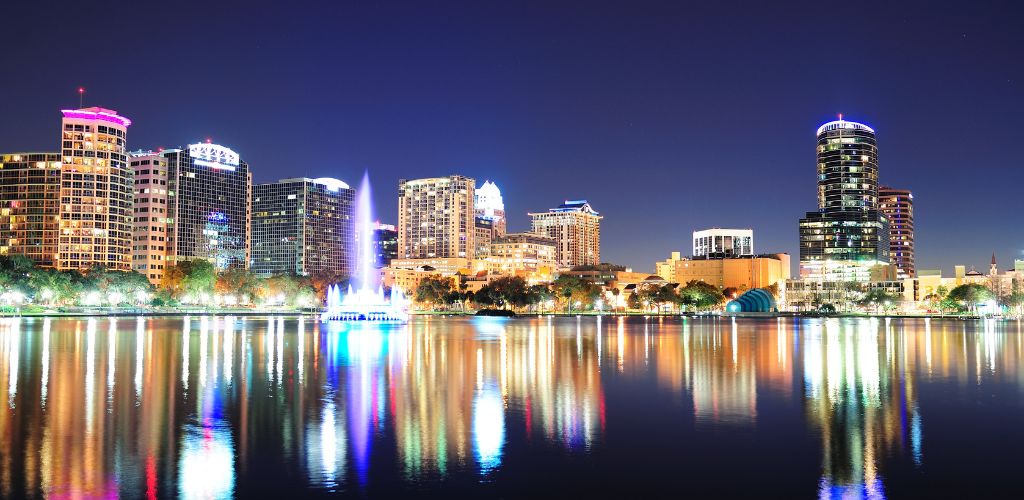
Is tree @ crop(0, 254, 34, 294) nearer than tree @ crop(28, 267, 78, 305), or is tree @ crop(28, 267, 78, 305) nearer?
tree @ crop(0, 254, 34, 294)

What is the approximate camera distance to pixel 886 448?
2562 cm

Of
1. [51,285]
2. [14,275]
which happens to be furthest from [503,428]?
[51,285]

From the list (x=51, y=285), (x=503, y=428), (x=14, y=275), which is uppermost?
(x=14, y=275)

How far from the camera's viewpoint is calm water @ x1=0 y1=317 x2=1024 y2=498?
20797 millimetres

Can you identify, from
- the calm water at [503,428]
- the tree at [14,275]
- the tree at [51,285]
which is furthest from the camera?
the tree at [51,285]

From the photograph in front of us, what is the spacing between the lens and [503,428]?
92.6 ft

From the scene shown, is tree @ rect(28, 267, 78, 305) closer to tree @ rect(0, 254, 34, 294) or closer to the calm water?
tree @ rect(0, 254, 34, 294)

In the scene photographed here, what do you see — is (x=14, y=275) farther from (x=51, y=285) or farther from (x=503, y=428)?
(x=503, y=428)

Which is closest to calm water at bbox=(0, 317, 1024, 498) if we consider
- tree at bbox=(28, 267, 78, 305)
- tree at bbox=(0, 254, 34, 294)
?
tree at bbox=(0, 254, 34, 294)

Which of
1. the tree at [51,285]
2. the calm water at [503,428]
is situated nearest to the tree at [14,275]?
the tree at [51,285]

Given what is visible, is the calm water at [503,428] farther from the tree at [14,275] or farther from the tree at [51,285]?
the tree at [51,285]

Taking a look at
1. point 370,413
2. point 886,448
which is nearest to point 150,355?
point 370,413

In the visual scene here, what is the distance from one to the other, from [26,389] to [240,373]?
1071 cm

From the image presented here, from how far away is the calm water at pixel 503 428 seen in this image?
68.2ft
